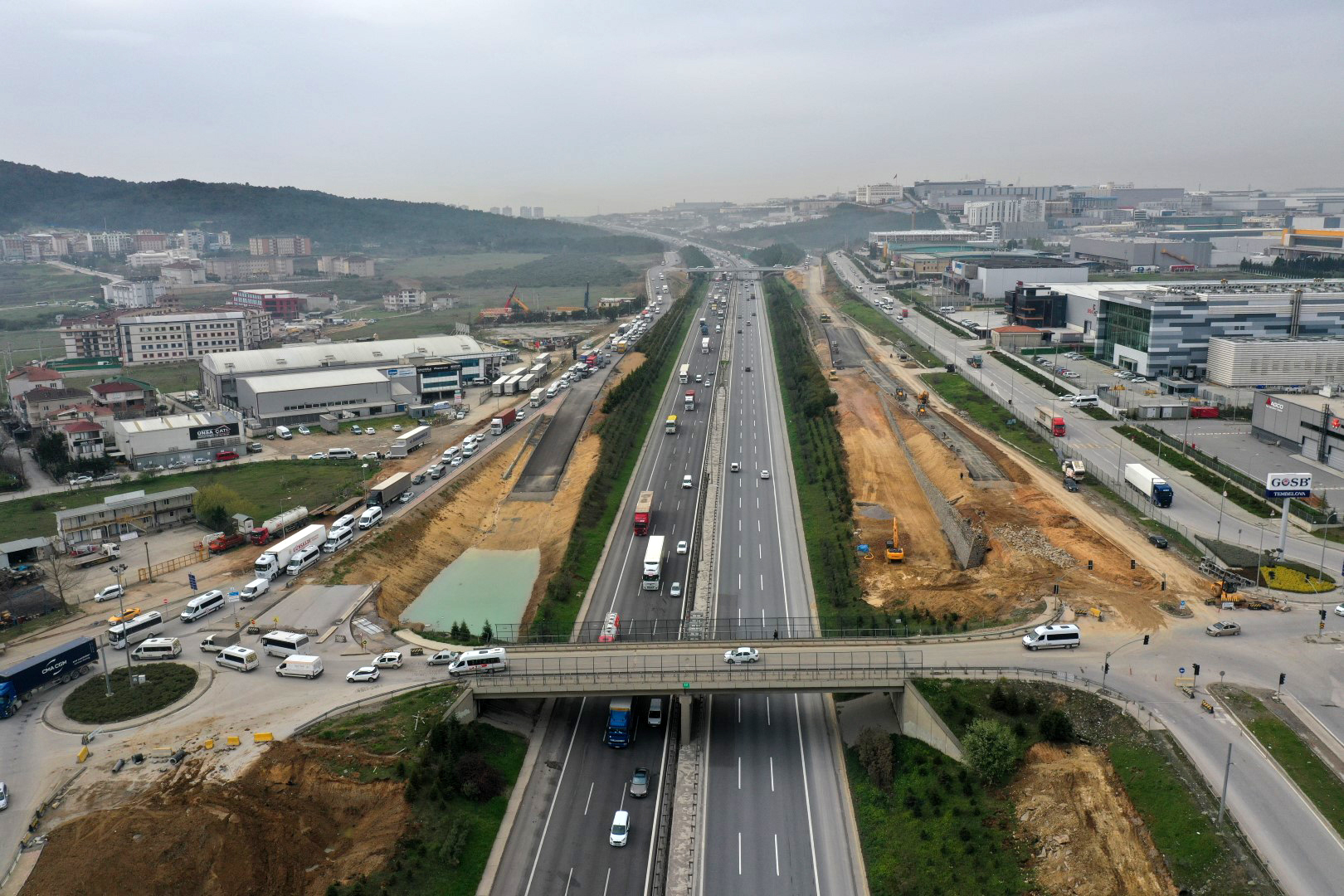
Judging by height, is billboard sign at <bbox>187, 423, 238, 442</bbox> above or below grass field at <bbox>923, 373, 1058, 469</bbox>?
above

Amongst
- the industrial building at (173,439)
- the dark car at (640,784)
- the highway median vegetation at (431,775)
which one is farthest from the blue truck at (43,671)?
the industrial building at (173,439)

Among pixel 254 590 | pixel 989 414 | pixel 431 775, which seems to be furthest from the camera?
pixel 989 414

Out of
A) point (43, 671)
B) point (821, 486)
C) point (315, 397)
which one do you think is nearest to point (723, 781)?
point (43, 671)

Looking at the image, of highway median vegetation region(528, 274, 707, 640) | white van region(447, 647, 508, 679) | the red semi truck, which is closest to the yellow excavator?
the red semi truck

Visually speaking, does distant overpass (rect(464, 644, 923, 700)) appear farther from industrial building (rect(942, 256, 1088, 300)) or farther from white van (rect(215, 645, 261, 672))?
industrial building (rect(942, 256, 1088, 300))

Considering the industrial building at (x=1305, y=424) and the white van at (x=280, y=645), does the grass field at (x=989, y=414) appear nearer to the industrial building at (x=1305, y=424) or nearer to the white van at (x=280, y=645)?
the industrial building at (x=1305, y=424)

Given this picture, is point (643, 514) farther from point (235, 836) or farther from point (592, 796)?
point (235, 836)
